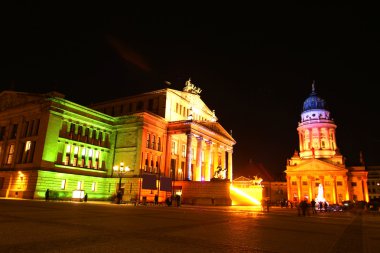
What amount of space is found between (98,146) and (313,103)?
8826cm

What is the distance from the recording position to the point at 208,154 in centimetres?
6419

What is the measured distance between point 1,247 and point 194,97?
6127 cm

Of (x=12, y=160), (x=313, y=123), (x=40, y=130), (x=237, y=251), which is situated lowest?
(x=237, y=251)

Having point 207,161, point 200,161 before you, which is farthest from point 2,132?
point 207,161

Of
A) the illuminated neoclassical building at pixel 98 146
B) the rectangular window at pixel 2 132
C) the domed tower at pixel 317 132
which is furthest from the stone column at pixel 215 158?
the domed tower at pixel 317 132

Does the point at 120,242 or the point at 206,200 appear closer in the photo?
the point at 120,242

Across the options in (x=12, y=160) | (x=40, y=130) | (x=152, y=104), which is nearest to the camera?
(x=40, y=130)

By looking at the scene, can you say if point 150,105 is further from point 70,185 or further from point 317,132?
point 317,132

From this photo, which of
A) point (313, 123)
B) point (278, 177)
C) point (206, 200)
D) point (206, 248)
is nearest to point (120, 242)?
point (206, 248)

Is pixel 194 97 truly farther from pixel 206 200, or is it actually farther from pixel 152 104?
pixel 206 200

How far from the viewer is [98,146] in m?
52.1

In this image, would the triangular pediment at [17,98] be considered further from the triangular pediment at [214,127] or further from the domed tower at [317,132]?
the domed tower at [317,132]

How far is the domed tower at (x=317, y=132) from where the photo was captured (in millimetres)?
105375

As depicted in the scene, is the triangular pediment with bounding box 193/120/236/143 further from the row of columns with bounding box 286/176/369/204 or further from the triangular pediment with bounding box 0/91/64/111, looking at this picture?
the row of columns with bounding box 286/176/369/204
